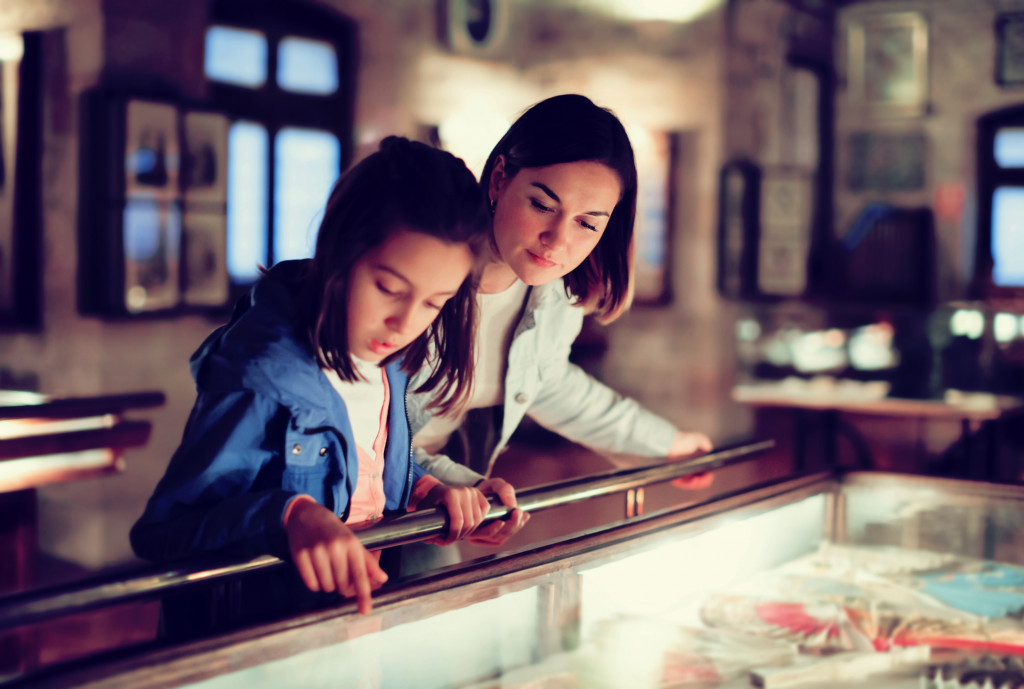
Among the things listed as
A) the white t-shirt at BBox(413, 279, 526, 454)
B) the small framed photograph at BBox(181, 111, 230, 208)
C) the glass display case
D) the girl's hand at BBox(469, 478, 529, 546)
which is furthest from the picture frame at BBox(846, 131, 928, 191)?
the girl's hand at BBox(469, 478, 529, 546)

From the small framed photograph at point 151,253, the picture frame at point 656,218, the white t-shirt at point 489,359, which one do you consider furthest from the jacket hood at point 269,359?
the picture frame at point 656,218


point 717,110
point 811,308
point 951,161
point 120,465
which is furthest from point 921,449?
point 120,465

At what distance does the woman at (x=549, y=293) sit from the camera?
4.42 ft

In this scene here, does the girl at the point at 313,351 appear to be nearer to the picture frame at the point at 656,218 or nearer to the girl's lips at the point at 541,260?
the girl's lips at the point at 541,260

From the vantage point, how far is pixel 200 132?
4203mm

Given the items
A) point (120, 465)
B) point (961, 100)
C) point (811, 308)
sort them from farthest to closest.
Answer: point (961, 100)
point (811, 308)
point (120, 465)

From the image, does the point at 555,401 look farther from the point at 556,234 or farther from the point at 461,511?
the point at 461,511

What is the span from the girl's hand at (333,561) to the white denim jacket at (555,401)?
0.53 meters

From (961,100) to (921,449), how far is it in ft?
12.4

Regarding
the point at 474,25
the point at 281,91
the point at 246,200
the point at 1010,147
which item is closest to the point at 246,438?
the point at 246,200

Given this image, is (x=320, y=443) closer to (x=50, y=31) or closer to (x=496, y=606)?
Answer: (x=496, y=606)

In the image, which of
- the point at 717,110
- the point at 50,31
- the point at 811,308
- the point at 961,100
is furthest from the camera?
the point at 961,100

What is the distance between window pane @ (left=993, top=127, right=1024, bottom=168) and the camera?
→ 7.41 meters

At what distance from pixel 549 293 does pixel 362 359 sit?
591 mm
